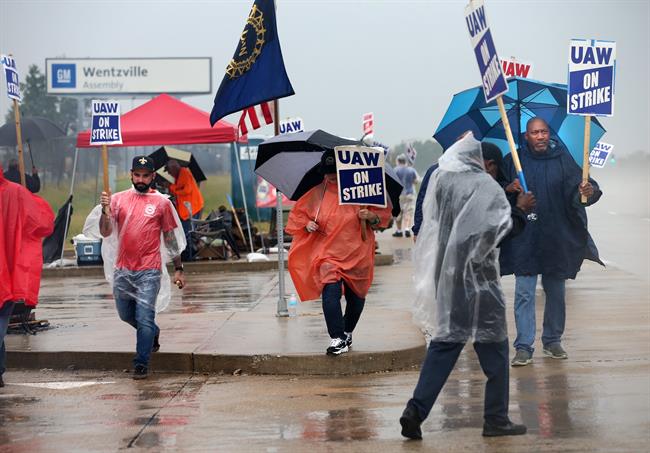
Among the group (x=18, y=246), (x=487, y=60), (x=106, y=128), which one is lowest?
(x=18, y=246)

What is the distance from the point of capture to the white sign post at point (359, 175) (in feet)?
34.3

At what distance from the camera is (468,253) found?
25.8 feet

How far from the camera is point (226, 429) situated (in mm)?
8352

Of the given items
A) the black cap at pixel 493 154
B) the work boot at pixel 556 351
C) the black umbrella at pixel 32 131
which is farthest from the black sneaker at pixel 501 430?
the black umbrella at pixel 32 131

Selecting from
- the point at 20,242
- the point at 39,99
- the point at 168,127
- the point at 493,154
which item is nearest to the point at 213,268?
the point at 168,127

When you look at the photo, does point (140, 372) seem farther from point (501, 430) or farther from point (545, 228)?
point (501, 430)

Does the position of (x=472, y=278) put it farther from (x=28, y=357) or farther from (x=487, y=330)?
(x=28, y=357)

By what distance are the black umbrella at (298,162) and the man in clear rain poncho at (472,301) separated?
3.08 metres

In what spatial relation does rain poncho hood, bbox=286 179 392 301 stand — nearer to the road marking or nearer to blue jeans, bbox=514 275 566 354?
blue jeans, bbox=514 275 566 354

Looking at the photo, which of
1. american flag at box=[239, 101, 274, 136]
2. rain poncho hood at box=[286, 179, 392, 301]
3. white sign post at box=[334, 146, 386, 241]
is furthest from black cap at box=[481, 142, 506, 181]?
american flag at box=[239, 101, 274, 136]

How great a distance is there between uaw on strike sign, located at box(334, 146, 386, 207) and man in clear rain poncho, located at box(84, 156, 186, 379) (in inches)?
63.9

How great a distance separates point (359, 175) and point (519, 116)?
3.16m

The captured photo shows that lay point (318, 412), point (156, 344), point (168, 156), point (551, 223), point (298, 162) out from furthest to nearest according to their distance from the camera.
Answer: point (168, 156) < point (298, 162) < point (156, 344) < point (551, 223) < point (318, 412)

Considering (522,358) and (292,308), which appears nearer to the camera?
(522,358)
